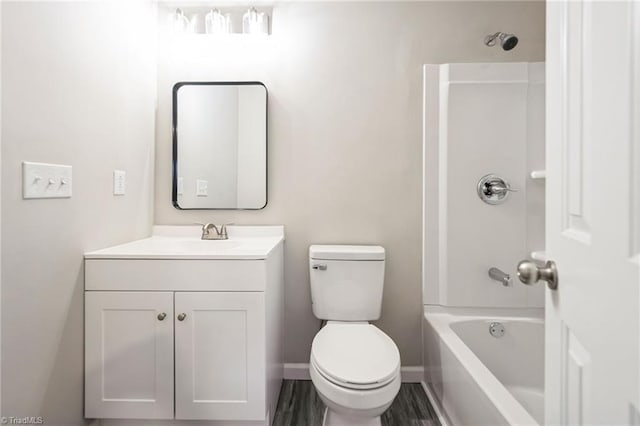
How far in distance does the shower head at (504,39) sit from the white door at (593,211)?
1.39m

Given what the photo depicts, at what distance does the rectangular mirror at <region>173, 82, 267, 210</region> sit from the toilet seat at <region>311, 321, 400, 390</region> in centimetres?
85

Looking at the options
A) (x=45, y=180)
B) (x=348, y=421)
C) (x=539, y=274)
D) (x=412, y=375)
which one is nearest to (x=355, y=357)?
(x=348, y=421)

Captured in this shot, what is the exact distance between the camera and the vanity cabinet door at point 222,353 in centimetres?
149

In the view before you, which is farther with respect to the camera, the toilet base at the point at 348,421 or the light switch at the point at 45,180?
the toilet base at the point at 348,421

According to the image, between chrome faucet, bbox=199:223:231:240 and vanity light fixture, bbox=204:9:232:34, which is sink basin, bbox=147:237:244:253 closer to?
chrome faucet, bbox=199:223:231:240

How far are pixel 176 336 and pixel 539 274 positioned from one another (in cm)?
132

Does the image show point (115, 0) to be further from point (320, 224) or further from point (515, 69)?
point (515, 69)

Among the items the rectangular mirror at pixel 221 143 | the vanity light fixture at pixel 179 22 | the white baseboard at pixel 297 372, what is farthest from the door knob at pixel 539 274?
the vanity light fixture at pixel 179 22

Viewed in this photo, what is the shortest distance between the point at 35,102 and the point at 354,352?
1.47 metres

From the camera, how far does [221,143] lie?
2.13m

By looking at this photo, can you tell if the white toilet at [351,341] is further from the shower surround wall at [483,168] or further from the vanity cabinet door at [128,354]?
the vanity cabinet door at [128,354]

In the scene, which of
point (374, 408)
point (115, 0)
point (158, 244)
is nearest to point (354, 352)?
point (374, 408)

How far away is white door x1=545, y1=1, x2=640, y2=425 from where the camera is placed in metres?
0.50

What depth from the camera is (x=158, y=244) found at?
1.88 m
